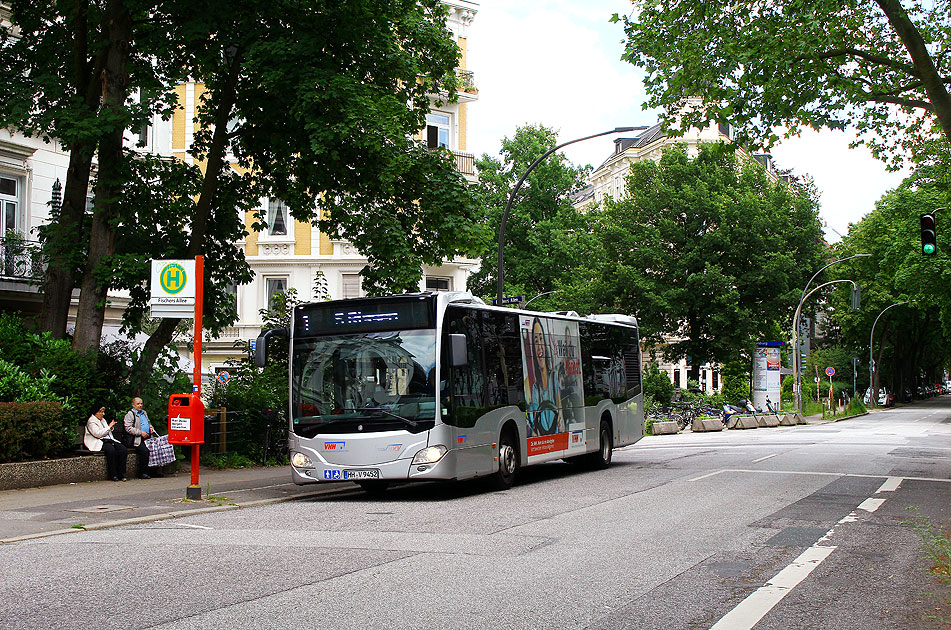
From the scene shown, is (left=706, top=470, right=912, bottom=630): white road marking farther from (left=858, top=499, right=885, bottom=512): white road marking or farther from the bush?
the bush

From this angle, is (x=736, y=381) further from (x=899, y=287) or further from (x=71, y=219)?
(x=71, y=219)

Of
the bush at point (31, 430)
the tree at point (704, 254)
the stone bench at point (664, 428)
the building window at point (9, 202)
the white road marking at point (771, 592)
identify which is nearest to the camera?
the white road marking at point (771, 592)

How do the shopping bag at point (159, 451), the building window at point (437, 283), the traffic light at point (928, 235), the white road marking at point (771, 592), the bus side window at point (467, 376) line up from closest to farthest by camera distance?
the white road marking at point (771, 592), the bus side window at point (467, 376), the shopping bag at point (159, 451), the traffic light at point (928, 235), the building window at point (437, 283)

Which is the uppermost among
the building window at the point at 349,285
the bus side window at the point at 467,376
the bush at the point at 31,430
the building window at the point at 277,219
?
the building window at the point at 277,219

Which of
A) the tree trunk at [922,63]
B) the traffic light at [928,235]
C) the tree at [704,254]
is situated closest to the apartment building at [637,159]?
the tree at [704,254]

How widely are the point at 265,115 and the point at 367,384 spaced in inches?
274

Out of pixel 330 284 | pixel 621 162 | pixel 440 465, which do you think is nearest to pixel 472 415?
pixel 440 465

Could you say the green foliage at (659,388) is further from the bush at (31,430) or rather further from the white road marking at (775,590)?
the white road marking at (775,590)

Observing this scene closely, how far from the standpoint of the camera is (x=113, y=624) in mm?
6164

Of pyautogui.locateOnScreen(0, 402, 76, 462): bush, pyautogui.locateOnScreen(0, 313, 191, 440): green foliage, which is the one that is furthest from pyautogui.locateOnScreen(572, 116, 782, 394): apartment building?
pyautogui.locateOnScreen(0, 402, 76, 462): bush

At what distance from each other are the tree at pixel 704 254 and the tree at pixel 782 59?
31.0 meters

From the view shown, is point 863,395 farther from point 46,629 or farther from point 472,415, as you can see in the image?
point 46,629

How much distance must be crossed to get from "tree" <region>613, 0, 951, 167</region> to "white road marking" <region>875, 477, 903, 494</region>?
5774mm

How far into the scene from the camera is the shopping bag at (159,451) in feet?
57.6
